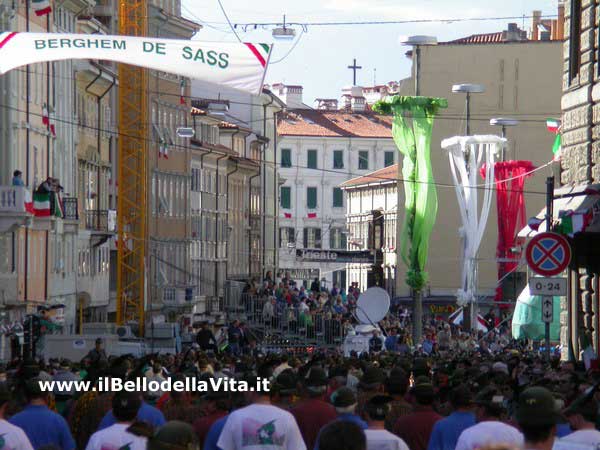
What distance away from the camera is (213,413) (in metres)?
12.6

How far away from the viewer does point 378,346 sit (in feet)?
133

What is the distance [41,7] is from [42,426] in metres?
40.6

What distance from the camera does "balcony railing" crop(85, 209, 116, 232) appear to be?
65.9 m

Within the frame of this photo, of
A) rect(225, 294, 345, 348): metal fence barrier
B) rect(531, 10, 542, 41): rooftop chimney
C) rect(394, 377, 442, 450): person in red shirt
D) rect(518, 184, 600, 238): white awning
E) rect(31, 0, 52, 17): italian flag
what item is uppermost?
rect(531, 10, 542, 41): rooftop chimney

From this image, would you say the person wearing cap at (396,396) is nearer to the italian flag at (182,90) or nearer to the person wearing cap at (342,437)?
the person wearing cap at (342,437)

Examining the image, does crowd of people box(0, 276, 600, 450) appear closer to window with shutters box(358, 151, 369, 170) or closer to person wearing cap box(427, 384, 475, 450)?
person wearing cap box(427, 384, 475, 450)

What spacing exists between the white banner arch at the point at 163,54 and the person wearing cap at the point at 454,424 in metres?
12.8

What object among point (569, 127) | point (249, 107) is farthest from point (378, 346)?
point (249, 107)

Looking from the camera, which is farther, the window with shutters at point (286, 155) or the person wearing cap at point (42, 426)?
the window with shutters at point (286, 155)

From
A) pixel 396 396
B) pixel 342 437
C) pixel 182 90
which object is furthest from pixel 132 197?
pixel 342 437

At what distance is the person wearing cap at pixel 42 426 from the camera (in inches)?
456

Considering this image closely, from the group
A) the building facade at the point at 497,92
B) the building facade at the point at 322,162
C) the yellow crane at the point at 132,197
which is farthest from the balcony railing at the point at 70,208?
the building facade at the point at 322,162

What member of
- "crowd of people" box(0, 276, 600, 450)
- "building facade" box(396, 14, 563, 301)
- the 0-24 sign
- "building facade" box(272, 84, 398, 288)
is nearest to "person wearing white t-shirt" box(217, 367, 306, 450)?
"crowd of people" box(0, 276, 600, 450)

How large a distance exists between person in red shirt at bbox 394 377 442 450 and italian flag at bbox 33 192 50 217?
37.8 metres
